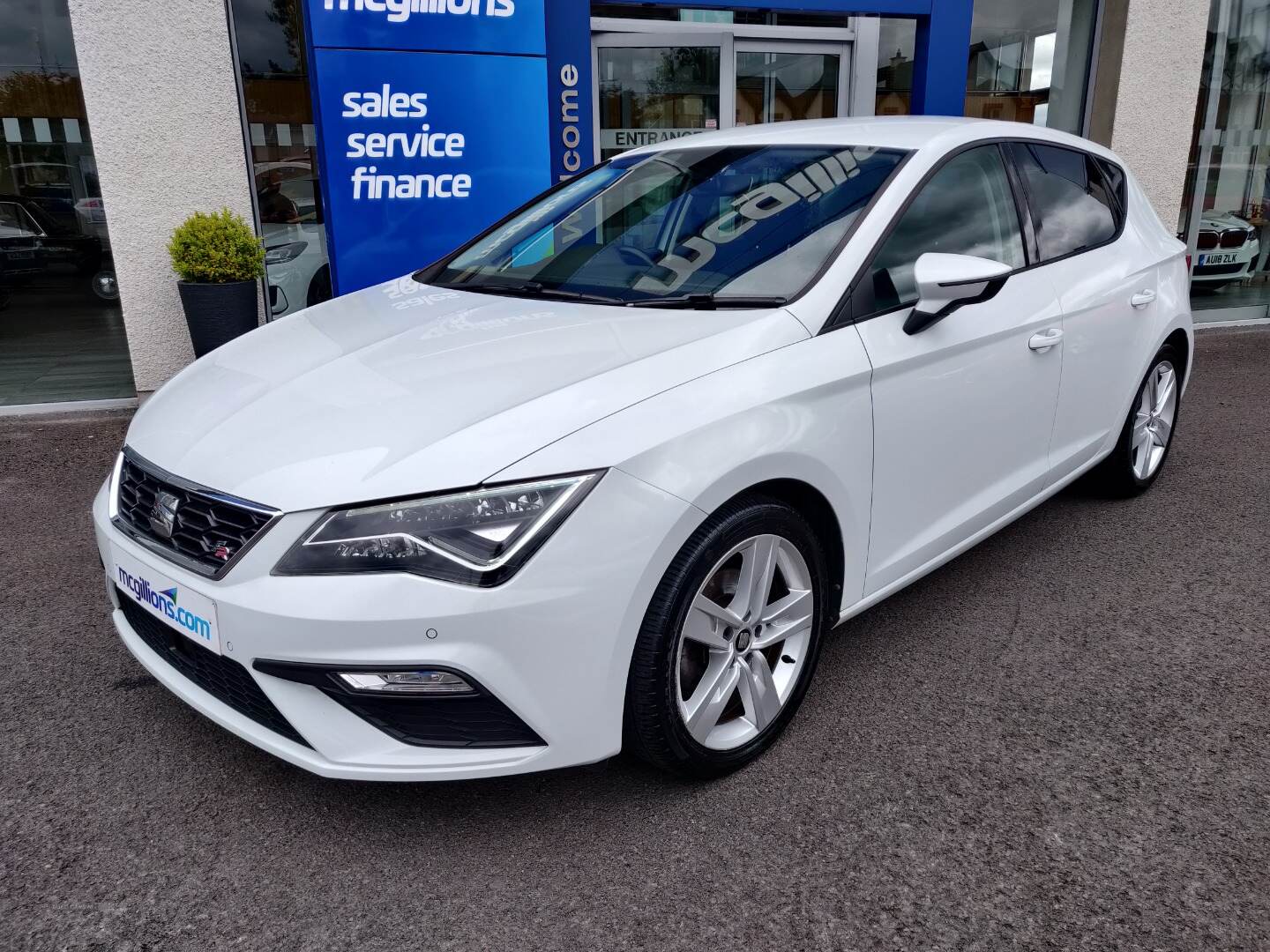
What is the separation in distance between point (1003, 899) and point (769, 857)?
0.50m

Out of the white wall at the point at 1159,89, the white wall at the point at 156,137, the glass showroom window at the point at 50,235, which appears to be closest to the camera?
the white wall at the point at 156,137

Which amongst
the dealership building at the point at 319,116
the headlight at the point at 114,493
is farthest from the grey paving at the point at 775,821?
the dealership building at the point at 319,116

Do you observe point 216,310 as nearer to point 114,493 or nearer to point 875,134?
point 114,493

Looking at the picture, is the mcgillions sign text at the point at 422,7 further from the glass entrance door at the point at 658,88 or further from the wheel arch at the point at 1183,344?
the wheel arch at the point at 1183,344

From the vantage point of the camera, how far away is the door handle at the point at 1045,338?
325 cm

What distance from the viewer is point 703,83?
845cm

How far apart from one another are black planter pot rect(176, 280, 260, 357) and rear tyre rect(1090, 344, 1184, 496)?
15.7 ft

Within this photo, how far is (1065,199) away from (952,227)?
36.0 inches

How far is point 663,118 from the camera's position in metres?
8.42

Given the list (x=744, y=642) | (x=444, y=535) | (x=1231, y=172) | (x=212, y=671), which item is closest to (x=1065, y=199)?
(x=744, y=642)

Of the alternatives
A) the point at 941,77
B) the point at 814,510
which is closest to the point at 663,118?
the point at 941,77

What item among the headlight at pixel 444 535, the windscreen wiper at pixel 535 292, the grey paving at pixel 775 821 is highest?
the windscreen wiper at pixel 535 292

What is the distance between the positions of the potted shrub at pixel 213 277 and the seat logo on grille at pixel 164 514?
13.1ft

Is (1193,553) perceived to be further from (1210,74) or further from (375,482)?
(1210,74)
